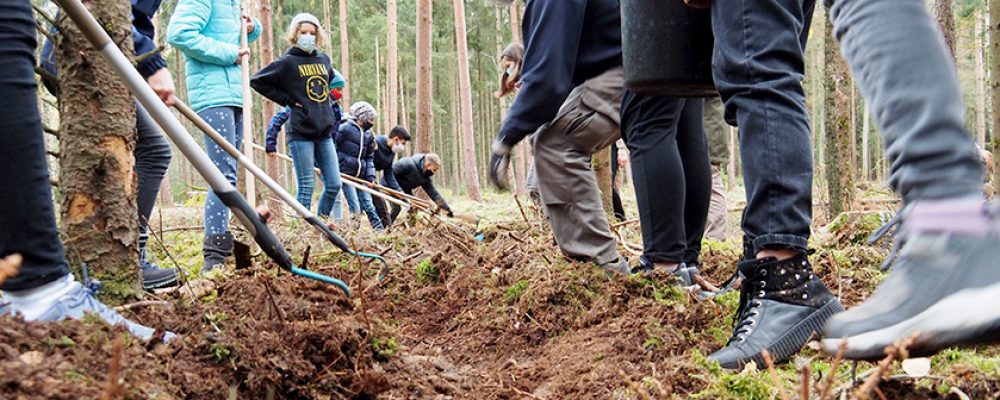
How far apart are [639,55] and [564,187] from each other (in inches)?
36.6

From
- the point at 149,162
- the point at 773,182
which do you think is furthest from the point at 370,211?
the point at 773,182

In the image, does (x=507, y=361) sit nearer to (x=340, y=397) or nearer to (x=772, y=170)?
(x=340, y=397)

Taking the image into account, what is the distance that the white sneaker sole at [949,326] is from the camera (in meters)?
0.92

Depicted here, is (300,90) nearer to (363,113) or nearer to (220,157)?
(220,157)

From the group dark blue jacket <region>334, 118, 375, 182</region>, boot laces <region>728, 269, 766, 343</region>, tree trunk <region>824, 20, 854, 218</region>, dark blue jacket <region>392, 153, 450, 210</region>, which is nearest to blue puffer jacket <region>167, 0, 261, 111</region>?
boot laces <region>728, 269, 766, 343</region>

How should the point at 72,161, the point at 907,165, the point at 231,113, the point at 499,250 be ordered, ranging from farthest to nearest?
the point at 231,113 < the point at 499,250 < the point at 72,161 < the point at 907,165

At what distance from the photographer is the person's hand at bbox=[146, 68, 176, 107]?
8.39ft

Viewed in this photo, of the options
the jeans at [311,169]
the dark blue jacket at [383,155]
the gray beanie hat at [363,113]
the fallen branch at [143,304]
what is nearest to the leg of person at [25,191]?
the fallen branch at [143,304]

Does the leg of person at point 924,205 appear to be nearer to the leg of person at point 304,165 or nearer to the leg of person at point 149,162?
the leg of person at point 149,162

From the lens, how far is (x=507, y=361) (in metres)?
2.38

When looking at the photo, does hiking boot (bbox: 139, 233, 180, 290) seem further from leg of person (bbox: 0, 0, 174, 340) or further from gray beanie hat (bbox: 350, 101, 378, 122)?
gray beanie hat (bbox: 350, 101, 378, 122)

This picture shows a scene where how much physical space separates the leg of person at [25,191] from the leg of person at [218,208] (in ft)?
7.13

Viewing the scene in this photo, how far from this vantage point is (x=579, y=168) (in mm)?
3096

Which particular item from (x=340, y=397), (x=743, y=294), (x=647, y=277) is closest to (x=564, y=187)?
(x=647, y=277)
